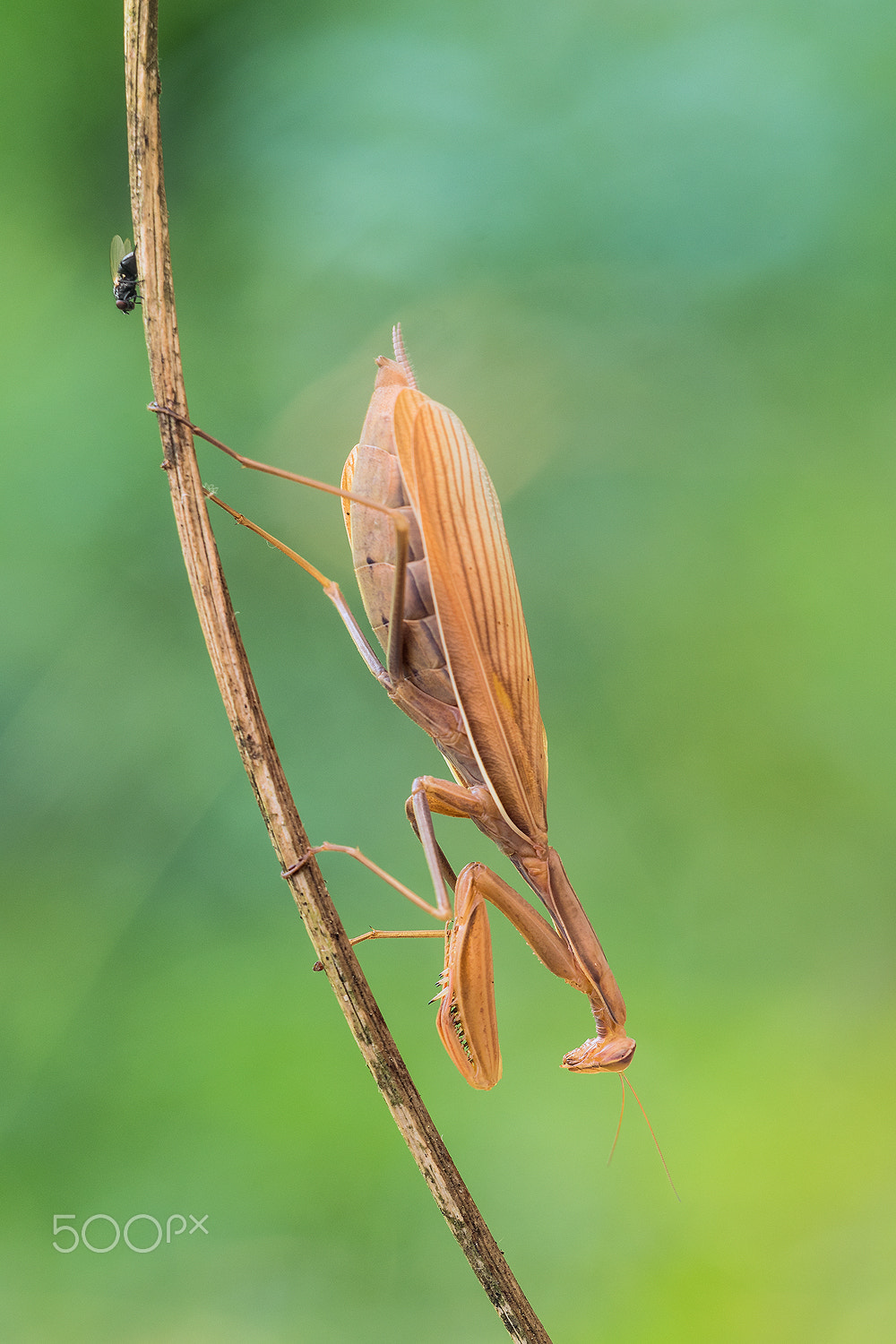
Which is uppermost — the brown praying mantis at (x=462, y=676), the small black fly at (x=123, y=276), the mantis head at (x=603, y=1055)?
the small black fly at (x=123, y=276)

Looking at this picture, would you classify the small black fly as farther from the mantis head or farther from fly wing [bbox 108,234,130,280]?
the mantis head

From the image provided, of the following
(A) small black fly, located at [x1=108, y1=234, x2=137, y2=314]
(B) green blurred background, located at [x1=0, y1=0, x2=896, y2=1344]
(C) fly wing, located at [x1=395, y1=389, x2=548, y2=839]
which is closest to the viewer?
(C) fly wing, located at [x1=395, y1=389, x2=548, y2=839]

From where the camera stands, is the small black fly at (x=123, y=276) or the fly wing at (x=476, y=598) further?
the small black fly at (x=123, y=276)

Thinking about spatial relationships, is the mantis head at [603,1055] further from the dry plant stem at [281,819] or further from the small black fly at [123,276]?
the small black fly at [123,276]

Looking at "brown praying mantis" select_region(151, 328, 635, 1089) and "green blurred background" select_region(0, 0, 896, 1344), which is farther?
"green blurred background" select_region(0, 0, 896, 1344)

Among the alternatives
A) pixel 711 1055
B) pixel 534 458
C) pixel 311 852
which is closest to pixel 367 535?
pixel 311 852

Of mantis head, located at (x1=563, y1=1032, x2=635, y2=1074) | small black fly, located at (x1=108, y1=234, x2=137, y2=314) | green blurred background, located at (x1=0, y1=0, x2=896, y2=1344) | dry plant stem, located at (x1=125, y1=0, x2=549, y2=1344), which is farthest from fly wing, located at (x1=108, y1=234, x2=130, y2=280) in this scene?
mantis head, located at (x1=563, y1=1032, x2=635, y2=1074)

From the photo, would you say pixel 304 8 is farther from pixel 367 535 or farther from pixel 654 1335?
pixel 654 1335

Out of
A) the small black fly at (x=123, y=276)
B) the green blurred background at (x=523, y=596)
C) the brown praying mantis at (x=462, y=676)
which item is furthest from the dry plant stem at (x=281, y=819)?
the green blurred background at (x=523, y=596)
